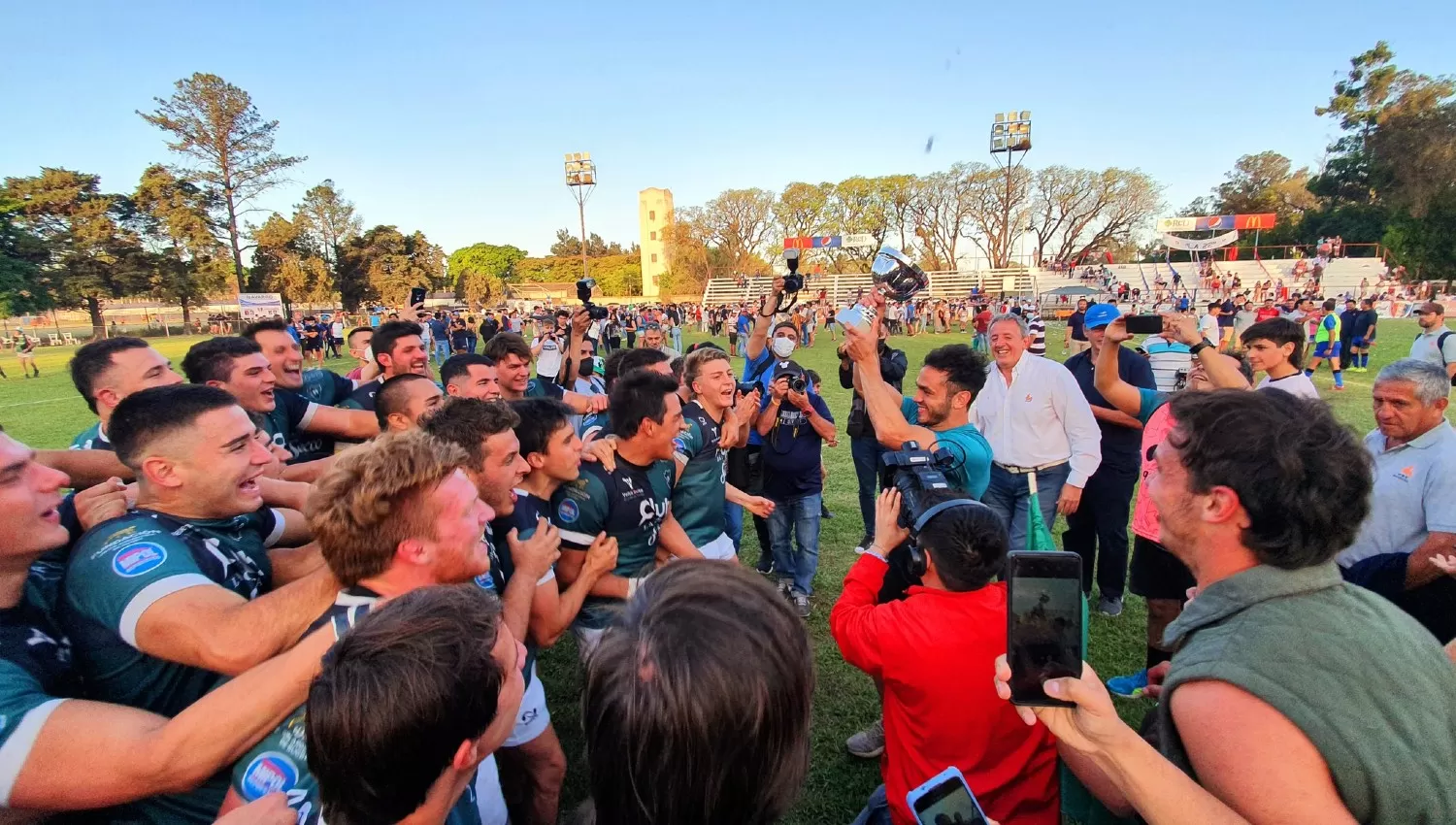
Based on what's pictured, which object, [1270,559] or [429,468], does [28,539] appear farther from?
[1270,559]

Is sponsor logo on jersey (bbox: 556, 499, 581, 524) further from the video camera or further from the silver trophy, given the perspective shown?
the silver trophy

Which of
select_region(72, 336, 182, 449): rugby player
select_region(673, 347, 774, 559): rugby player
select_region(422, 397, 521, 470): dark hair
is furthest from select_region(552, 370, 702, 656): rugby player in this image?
select_region(72, 336, 182, 449): rugby player

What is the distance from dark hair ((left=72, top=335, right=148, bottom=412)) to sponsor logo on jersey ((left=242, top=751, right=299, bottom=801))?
279 centimetres

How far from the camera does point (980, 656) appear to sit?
185cm

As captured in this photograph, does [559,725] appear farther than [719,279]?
No

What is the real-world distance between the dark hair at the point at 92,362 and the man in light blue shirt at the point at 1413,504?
5.91 meters

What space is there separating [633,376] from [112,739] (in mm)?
2183

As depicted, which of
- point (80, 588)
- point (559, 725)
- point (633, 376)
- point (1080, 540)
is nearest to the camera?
point (80, 588)

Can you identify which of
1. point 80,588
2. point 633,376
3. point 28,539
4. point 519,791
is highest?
point 633,376

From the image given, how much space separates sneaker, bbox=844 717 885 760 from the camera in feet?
10.6

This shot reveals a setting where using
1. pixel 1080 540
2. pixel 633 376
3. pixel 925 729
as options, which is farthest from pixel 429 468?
pixel 1080 540

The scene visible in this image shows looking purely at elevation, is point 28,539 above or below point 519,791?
above

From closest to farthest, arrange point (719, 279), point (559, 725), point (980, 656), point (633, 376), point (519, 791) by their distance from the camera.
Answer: point (980, 656) < point (519, 791) < point (633, 376) < point (559, 725) < point (719, 279)

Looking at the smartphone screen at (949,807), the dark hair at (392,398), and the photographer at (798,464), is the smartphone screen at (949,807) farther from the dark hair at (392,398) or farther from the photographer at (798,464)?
the photographer at (798,464)
